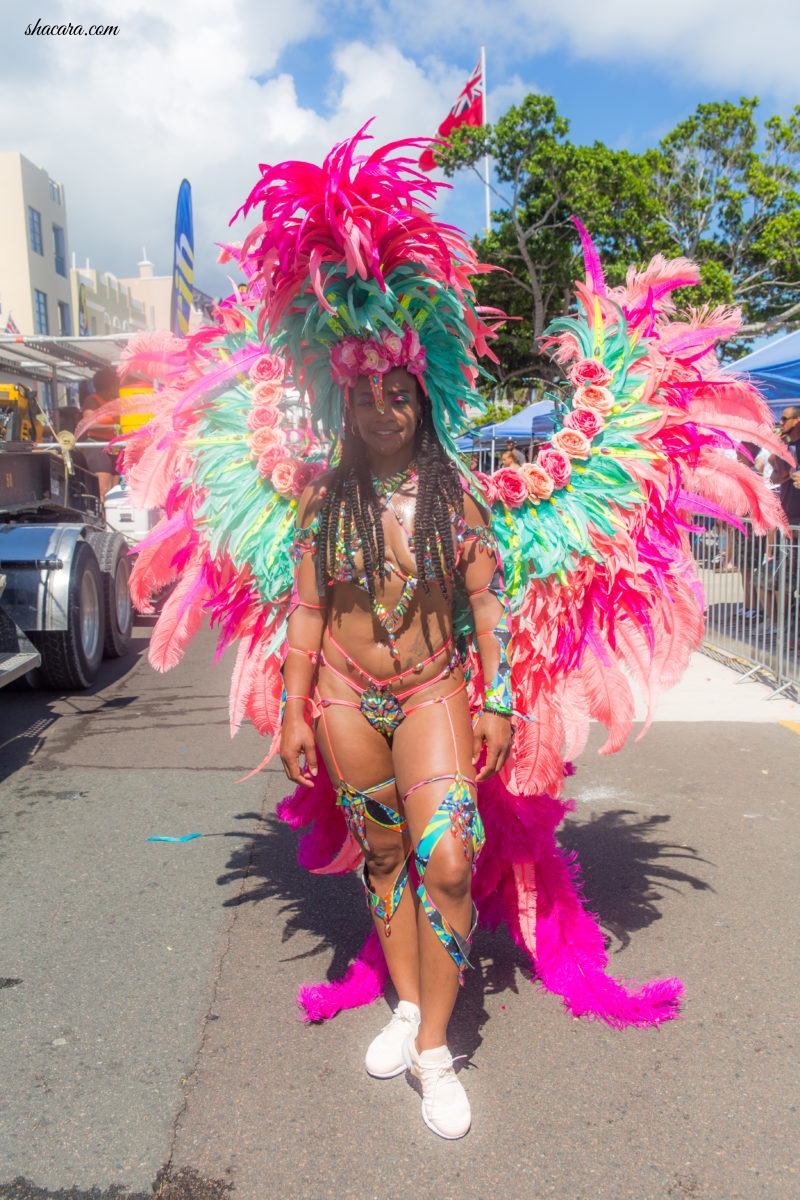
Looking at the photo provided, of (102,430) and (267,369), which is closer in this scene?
(267,369)

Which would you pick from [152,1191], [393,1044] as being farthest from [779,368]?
[152,1191]

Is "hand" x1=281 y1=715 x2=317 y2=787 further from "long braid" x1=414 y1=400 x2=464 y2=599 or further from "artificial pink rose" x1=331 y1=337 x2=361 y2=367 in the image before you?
"artificial pink rose" x1=331 y1=337 x2=361 y2=367

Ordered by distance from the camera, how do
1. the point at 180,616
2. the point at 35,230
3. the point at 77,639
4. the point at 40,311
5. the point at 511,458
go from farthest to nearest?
the point at 40,311 → the point at 35,230 → the point at 77,639 → the point at 511,458 → the point at 180,616

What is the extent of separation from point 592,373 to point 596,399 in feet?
0.26

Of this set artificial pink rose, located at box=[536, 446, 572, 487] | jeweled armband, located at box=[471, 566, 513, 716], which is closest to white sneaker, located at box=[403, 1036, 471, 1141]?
jeweled armband, located at box=[471, 566, 513, 716]

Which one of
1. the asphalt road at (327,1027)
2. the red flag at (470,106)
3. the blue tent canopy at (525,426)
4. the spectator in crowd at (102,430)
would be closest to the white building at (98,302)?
the red flag at (470,106)

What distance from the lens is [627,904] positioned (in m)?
3.58

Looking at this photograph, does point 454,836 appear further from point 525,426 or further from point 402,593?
point 525,426

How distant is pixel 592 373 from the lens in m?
2.81

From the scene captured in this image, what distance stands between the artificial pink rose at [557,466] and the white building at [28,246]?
110ft

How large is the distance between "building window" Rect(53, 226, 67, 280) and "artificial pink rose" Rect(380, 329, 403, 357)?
38580mm

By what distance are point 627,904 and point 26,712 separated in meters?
4.58

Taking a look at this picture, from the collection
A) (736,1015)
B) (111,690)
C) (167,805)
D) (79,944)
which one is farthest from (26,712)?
(736,1015)

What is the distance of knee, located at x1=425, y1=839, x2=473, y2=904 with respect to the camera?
2322mm
